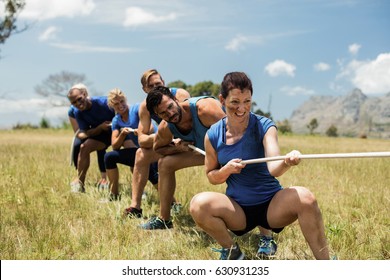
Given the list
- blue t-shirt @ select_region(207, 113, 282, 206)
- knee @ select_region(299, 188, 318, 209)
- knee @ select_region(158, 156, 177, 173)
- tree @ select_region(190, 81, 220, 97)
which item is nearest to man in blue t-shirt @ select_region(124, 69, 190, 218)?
knee @ select_region(158, 156, 177, 173)

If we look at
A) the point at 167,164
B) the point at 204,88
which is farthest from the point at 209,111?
the point at 204,88

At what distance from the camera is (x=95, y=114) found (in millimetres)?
8281

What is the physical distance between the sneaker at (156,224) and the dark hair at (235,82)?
7.65 feet

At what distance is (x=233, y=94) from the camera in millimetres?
3799

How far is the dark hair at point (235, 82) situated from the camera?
12.5 ft

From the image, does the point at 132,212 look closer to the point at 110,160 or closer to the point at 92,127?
the point at 110,160

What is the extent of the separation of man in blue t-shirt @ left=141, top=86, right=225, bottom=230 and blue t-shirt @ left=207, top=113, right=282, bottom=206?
88 centimetres

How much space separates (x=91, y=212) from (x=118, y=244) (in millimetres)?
1495

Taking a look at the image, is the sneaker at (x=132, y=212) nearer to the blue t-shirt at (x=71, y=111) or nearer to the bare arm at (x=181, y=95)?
the bare arm at (x=181, y=95)

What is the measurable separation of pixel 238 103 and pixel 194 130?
1.42 meters

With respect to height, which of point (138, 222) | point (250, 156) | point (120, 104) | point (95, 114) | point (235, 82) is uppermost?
point (235, 82)

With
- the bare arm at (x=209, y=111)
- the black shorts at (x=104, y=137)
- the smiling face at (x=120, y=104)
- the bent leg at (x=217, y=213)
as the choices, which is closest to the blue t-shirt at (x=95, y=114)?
the black shorts at (x=104, y=137)

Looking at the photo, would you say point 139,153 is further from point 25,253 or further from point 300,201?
point 300,201

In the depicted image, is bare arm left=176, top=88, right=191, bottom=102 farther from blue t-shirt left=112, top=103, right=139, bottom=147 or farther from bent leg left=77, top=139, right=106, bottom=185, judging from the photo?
bent leg left=77, top=139, right=106, bottom=185
